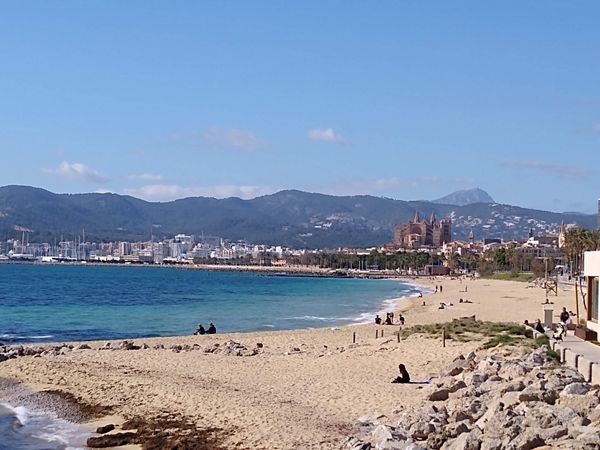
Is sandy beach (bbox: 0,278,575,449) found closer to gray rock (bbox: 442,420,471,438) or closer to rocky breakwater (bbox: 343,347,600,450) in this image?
rocky breakwater (bbox: 343,347,600,450)

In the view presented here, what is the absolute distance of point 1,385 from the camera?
2109cm

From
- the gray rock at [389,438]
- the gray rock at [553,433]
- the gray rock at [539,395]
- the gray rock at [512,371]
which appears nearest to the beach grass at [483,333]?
the gray rock at [512,371]

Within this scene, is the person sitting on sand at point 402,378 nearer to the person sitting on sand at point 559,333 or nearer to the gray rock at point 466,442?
the person sitting on sand at point 559,333

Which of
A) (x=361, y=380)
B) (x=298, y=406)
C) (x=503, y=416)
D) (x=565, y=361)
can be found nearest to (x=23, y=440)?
(x=298, y=406)

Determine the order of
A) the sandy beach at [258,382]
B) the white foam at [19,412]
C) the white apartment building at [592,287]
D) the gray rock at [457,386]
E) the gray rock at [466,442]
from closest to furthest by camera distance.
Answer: the gray rock at [466,442]
the sandy beach at [258,382]
the gray rock at [457,386]
the white foam at [19,412]
the white apartment building at [592,287]

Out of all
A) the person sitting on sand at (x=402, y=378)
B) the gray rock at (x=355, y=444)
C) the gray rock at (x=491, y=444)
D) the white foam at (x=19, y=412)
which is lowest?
the white foam at (x=19, y=412)

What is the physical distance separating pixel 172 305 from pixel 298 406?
47.4 metres

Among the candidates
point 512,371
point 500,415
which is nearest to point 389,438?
point 500,415

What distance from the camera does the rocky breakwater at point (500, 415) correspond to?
33.1ft

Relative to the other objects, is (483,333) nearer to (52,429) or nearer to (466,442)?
(52,429)

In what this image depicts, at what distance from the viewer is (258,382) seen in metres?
19.8

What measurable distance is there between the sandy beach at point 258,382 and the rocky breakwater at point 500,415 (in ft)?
3.30

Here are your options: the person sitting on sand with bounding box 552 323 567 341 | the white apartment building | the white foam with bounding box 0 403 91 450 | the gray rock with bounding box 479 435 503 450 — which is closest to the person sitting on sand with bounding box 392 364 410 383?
the person sitting on sand with bounding box 552 323 567 341

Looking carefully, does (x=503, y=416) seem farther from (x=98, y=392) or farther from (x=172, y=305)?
(x=172, y=305)
